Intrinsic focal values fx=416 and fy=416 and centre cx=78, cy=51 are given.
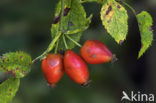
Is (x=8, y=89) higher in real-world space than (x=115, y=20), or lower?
lower

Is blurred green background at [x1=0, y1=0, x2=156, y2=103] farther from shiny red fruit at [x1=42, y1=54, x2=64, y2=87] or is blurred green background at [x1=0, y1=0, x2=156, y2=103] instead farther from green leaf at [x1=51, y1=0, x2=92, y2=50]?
shiny red fruit at [x1=42, y1=54, x2=64, y2=87]

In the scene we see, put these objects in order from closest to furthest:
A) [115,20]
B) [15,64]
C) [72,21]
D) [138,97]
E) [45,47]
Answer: [115,20] → [15,64] → [72,21] → [45,47] → [138,97]

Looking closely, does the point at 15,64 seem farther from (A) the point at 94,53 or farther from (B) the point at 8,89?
(A) the point at 94,53

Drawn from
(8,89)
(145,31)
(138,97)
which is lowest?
(138,97)

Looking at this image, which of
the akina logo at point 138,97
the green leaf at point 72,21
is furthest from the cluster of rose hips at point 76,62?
the akina logo at point 138,97

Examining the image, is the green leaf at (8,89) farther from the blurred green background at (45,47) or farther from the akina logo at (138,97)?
the akina logo at (138,97)

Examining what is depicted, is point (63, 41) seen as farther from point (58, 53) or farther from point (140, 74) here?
point (140, 74)

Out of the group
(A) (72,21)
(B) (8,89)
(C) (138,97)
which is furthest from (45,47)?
(B) (8,89)

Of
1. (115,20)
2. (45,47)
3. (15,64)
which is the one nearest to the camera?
(115,20)
